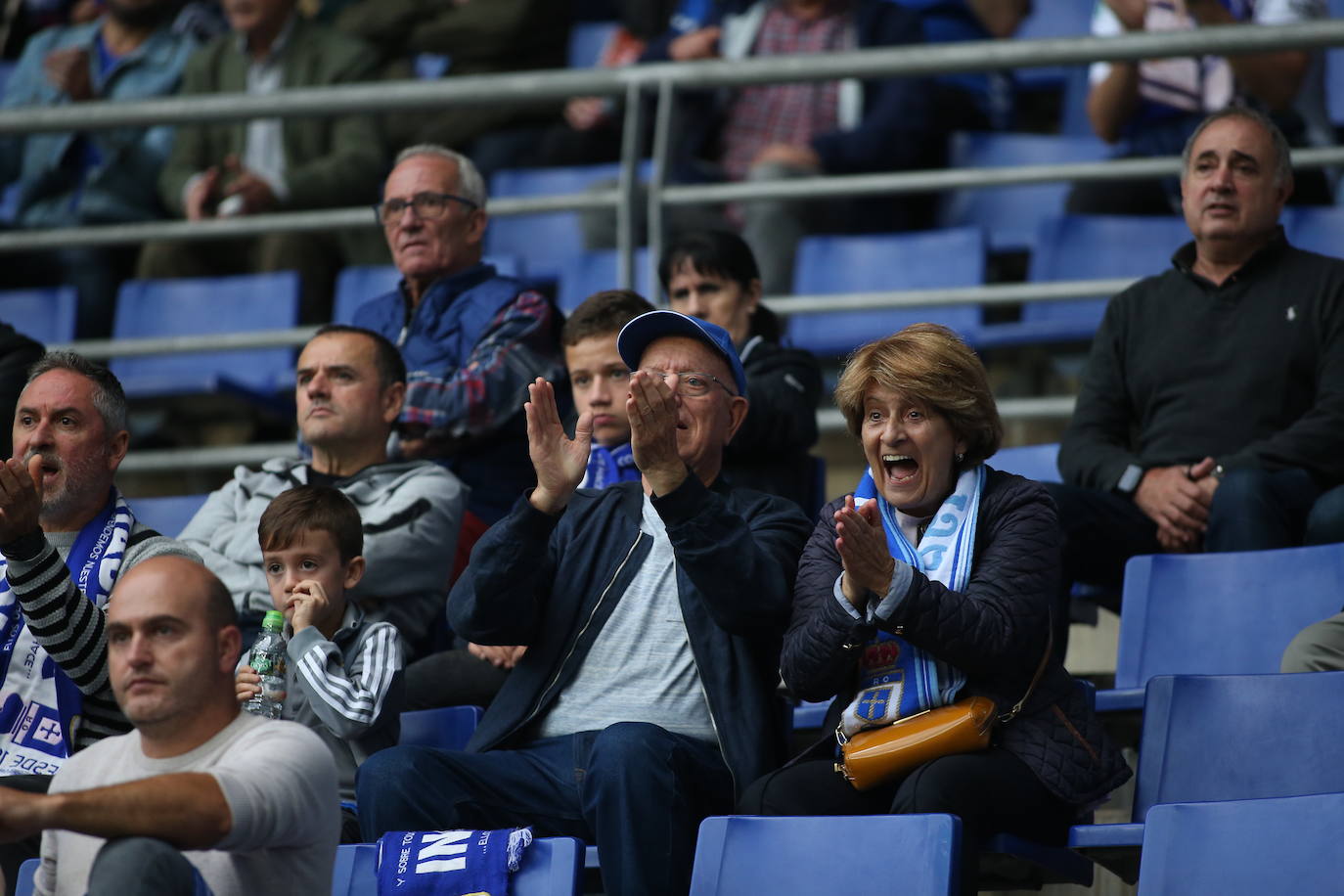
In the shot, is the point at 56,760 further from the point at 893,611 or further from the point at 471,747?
the point at 893,611

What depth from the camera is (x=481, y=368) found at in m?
4.12

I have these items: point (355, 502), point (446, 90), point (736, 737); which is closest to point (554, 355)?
point (355, 502)

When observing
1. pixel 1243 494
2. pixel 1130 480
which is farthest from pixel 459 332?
pixel 1243 494

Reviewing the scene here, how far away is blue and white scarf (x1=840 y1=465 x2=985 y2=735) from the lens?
287 centimetres

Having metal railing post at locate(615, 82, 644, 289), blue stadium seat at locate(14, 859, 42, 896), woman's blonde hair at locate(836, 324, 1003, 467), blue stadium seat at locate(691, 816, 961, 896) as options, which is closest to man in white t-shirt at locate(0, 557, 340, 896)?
blue stadium seat at locate(14, 859, 42, 896)

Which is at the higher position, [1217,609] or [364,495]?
[364,495]

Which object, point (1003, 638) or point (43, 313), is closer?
point (1003, 638)

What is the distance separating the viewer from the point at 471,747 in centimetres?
317

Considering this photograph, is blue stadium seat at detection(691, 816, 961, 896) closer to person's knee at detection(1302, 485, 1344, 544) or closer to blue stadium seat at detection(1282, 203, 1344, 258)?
person's knee at detection(1302, 485, 1344, 544)

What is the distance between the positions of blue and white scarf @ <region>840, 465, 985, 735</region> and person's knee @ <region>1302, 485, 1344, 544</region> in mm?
934

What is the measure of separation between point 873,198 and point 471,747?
3242 millimetres

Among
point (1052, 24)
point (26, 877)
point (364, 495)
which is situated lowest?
point (26, 877)

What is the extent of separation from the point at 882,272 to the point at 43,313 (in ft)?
8.47

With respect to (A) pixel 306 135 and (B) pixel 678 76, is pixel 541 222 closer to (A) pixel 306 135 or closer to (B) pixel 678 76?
(A) pixel 306 135
